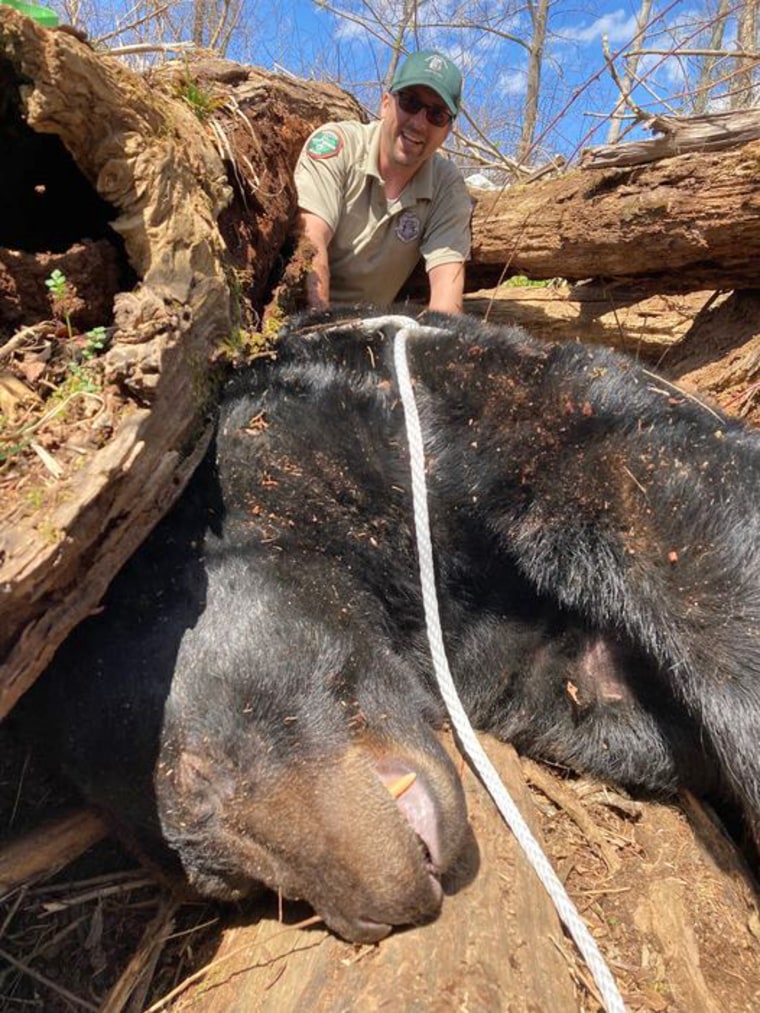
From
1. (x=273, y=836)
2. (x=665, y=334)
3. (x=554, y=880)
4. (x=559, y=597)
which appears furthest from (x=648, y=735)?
(x=665, y=334)

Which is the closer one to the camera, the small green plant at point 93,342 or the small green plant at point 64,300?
Answer: the small green plant at point 93,342

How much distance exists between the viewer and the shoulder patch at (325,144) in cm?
456

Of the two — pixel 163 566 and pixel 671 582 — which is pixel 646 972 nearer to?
pixel 671 582

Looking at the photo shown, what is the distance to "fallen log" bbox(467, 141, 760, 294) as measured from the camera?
4.26 meters

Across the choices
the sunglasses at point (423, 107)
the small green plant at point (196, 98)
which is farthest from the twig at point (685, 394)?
the sunglasses at point (423, 107)

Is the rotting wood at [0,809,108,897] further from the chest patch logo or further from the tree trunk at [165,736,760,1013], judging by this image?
the chest patch logo

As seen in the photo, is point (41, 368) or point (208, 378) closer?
point (41, 368)

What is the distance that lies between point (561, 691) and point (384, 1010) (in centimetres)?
144

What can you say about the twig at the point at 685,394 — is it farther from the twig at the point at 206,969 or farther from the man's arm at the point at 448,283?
the man's arm at the point at 448,283

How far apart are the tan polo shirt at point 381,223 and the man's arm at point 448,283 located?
4 cm

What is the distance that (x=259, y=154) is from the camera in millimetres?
3494

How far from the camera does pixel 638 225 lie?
451cm

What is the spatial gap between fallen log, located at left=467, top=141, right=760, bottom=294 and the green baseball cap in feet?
2.06

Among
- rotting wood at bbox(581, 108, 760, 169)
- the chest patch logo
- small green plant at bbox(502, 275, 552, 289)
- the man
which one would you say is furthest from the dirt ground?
small green plant at bbox(502, 275, 552, 289)
